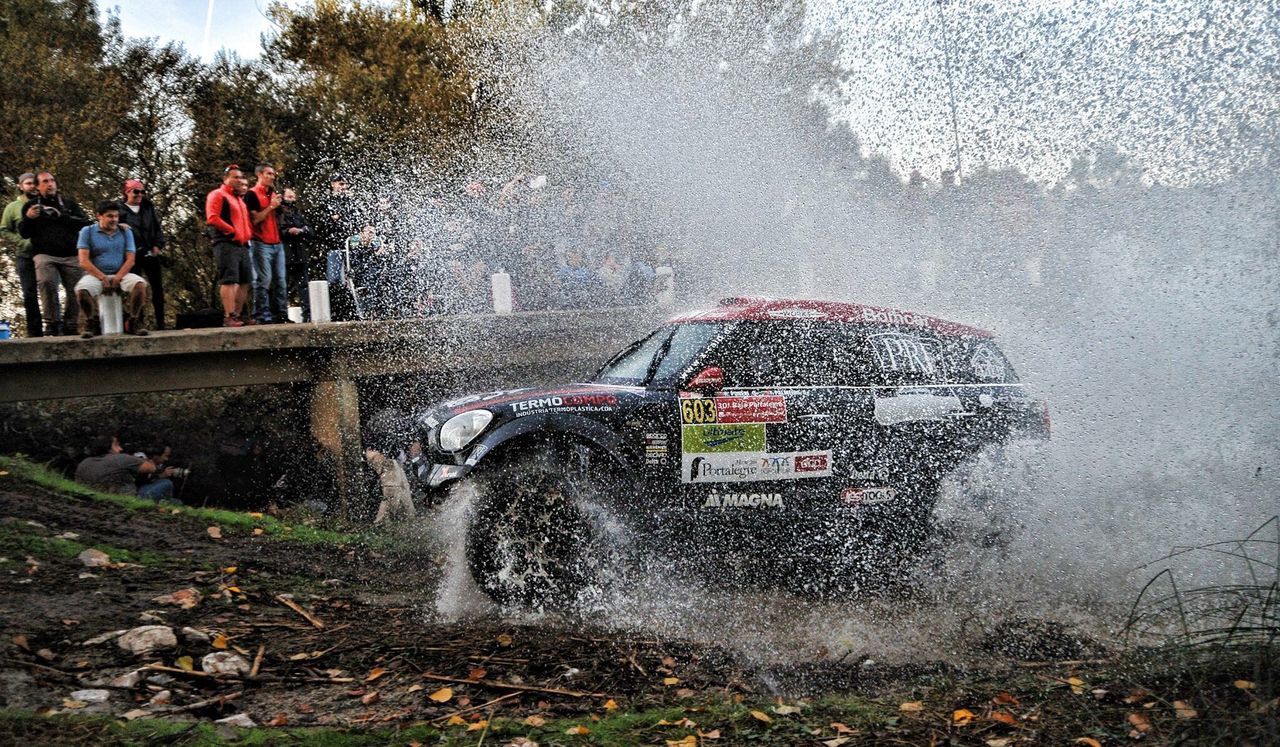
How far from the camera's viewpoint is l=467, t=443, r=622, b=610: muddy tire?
635 centimetres

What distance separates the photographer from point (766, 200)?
14.0 m

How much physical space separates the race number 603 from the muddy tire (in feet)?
2.95

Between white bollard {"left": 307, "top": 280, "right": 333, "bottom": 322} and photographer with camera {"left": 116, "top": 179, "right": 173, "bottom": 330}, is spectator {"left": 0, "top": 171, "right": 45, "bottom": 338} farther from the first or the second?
white bollard {"left": 307, "top": 280, "right": 333, "bottom": 322}

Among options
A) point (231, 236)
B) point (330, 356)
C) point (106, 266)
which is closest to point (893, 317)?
point (330, 356)

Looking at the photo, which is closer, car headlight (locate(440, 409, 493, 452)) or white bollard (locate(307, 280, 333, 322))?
car headlight (locate(440, 409, 493, 452))

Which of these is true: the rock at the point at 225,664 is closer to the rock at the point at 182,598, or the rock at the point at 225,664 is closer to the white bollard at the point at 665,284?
the rock at the point at 182,598

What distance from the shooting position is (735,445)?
680 centimetres

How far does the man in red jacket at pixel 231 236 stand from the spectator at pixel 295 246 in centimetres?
61

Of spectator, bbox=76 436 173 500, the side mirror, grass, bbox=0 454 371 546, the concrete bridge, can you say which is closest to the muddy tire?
the side mirror

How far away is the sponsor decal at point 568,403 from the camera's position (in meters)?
6.62

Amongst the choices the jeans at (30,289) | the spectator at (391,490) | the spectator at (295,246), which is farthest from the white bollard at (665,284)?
the jeans at (30,289)

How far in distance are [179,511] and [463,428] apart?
4.03m

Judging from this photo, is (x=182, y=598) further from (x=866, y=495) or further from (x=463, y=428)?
(x=866, y=495)

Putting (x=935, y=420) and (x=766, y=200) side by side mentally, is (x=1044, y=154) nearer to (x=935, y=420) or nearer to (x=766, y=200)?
(x=935, y=420)
